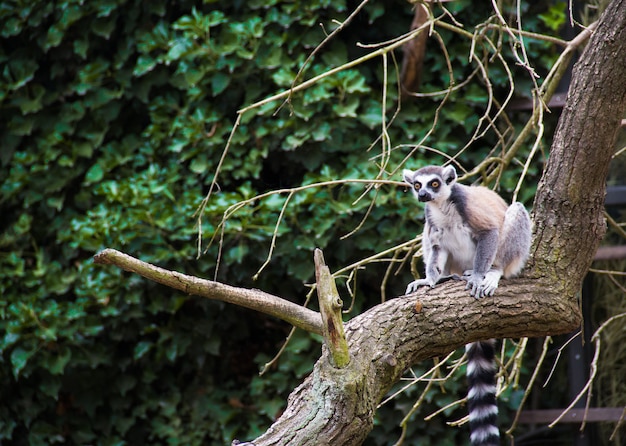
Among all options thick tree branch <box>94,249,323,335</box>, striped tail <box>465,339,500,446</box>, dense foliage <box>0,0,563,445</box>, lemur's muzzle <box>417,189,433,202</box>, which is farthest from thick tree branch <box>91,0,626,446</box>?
dense foliage <box>0,0,563,445</box>

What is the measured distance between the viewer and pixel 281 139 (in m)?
5.67

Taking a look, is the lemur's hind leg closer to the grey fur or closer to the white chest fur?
the grey fur

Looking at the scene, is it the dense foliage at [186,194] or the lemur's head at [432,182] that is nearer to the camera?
the lemur's head at [432,182]

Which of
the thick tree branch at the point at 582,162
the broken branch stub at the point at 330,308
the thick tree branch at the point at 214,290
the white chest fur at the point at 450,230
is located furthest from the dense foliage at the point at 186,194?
the broken branch stub at the point at 330,308

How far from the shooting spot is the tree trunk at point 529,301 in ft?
8.87

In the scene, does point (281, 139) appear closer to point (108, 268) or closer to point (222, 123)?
point (222, 123)

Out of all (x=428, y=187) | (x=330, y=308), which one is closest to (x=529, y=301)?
(x=428, y=187)

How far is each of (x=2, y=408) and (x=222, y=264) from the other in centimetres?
196

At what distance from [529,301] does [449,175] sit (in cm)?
85

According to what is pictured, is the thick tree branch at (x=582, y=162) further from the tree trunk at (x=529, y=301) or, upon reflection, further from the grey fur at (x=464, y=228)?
the grey fur at (x=464, y=228)

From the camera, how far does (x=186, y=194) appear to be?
5.57 meters

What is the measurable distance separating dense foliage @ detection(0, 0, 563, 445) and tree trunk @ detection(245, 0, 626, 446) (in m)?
1.79

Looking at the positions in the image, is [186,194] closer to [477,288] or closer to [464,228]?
[464,228]

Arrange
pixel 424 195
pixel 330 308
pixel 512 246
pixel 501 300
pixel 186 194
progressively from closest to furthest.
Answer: pixel 330 308 → pixel 501 300 → pixel 512 246 → pixel 424 195 → pixel 186 194
